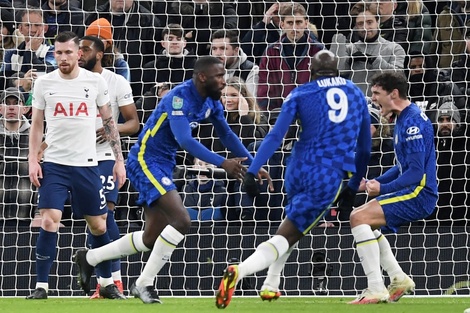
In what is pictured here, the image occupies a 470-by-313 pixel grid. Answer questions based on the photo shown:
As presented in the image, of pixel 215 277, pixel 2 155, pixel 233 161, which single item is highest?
pixel 233 161

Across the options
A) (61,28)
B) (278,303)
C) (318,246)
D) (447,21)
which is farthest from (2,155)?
(447,21)

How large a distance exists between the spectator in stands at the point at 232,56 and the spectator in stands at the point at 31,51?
6.52 ft

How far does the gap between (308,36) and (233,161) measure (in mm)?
5336

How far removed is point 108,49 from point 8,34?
2822 mm

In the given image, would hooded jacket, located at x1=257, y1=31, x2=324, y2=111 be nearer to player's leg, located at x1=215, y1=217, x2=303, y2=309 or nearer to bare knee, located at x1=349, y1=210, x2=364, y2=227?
bare knee, located at x1=349, y1=210, x2=364, y2=227

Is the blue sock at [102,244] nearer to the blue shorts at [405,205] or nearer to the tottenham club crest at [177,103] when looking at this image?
the tottenham club crest at [177,103]

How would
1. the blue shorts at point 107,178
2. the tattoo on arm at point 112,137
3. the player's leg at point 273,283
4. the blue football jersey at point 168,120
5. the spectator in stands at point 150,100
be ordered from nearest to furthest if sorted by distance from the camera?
the player's leg at point 273,283 < the blue football jersey at point 168,120 < the tattoo on arm at point 112,137 < the blue shorts at point 107,178 < the spectator in stands at point 150,100

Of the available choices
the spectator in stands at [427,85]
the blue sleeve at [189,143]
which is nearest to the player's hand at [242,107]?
the spectator in stands at [427,85]

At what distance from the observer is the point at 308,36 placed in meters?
14.0

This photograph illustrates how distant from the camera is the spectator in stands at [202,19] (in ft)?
48.5

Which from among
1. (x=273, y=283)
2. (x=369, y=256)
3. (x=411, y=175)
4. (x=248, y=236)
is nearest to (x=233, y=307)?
(x=273, y=283)

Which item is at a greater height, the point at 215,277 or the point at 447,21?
the point at 447,21

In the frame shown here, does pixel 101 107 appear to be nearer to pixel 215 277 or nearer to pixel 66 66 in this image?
pixel 66 66

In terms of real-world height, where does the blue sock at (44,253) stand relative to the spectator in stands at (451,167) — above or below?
below
